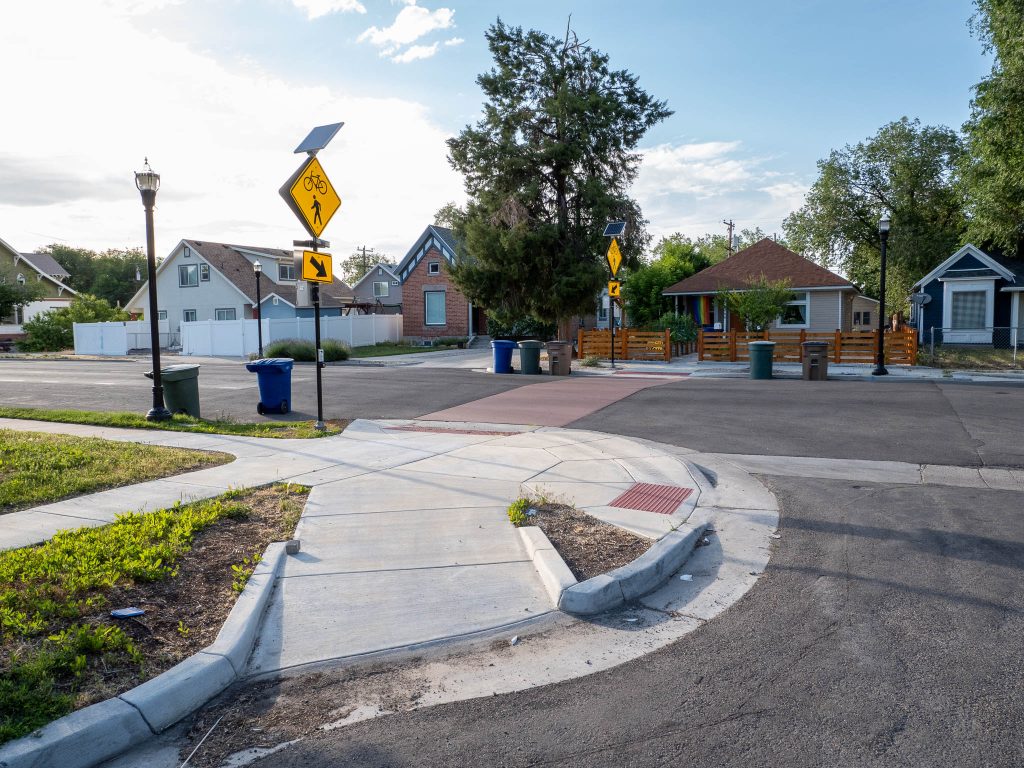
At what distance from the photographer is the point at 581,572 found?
5.50m

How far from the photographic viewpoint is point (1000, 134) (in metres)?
25.6

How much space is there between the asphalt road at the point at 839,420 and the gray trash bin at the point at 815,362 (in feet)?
6.81

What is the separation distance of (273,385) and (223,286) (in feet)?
115

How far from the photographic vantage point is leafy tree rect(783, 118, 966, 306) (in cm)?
4141

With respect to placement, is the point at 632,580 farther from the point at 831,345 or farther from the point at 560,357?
the point at 831,345

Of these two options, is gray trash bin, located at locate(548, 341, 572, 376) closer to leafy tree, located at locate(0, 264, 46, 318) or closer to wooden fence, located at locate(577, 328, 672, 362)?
wooden fence, located at locate(577, 328, 672, 362)

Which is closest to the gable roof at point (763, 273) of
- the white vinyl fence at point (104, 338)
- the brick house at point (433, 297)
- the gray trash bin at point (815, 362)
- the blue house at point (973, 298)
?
the blue house at point (973, 298)

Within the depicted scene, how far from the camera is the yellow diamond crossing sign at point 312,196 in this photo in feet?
37.2

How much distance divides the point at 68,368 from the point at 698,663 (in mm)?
30234

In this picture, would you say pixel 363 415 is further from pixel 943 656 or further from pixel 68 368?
pixel 68 368

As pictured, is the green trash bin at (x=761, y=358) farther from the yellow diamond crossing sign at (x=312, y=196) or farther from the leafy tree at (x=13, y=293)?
the leafy tree at (x=13, y=293)

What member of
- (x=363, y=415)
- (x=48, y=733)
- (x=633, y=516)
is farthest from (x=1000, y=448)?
(x=48, y=733)

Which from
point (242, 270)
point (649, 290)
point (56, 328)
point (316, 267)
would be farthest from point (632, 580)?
point (242, 270)

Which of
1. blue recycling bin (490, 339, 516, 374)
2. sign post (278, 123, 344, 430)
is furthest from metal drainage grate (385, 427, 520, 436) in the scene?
blue recycling bin (490, 339, 516, 374)
